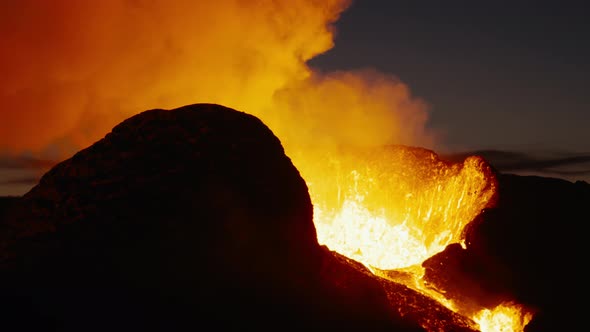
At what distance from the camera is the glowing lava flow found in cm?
1031

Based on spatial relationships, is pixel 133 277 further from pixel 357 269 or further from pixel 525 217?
pixel 525 217

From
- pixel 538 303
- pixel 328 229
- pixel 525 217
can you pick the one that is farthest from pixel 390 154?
pixel 525 217

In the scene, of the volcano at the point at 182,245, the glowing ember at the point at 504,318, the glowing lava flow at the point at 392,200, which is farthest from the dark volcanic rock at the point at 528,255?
the volcano at the point at 182,245

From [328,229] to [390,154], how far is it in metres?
1.76

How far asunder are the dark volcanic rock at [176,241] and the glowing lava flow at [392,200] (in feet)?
10.7

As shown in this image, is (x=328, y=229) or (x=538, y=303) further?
(x=538, y=303)

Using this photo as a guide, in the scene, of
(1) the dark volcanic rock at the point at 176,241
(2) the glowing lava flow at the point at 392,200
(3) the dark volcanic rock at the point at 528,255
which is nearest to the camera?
(1) the dark volcanic rock at the point at 176,241

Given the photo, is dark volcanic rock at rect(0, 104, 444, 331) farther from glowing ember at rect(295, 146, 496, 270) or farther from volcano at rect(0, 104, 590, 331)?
glowing ember at rect(295, 146, 496, 270)

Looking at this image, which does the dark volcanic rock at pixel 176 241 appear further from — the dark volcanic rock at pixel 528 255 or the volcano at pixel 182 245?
the dark volcanic rock at pixel 528 255

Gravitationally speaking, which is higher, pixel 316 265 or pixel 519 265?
pixel 519 265

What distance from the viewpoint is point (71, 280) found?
20.3ft

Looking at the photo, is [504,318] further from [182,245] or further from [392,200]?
[182,245]

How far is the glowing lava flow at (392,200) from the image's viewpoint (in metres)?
10.3

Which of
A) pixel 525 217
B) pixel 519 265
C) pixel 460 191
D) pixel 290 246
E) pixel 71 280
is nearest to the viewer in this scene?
pixel 71 280
